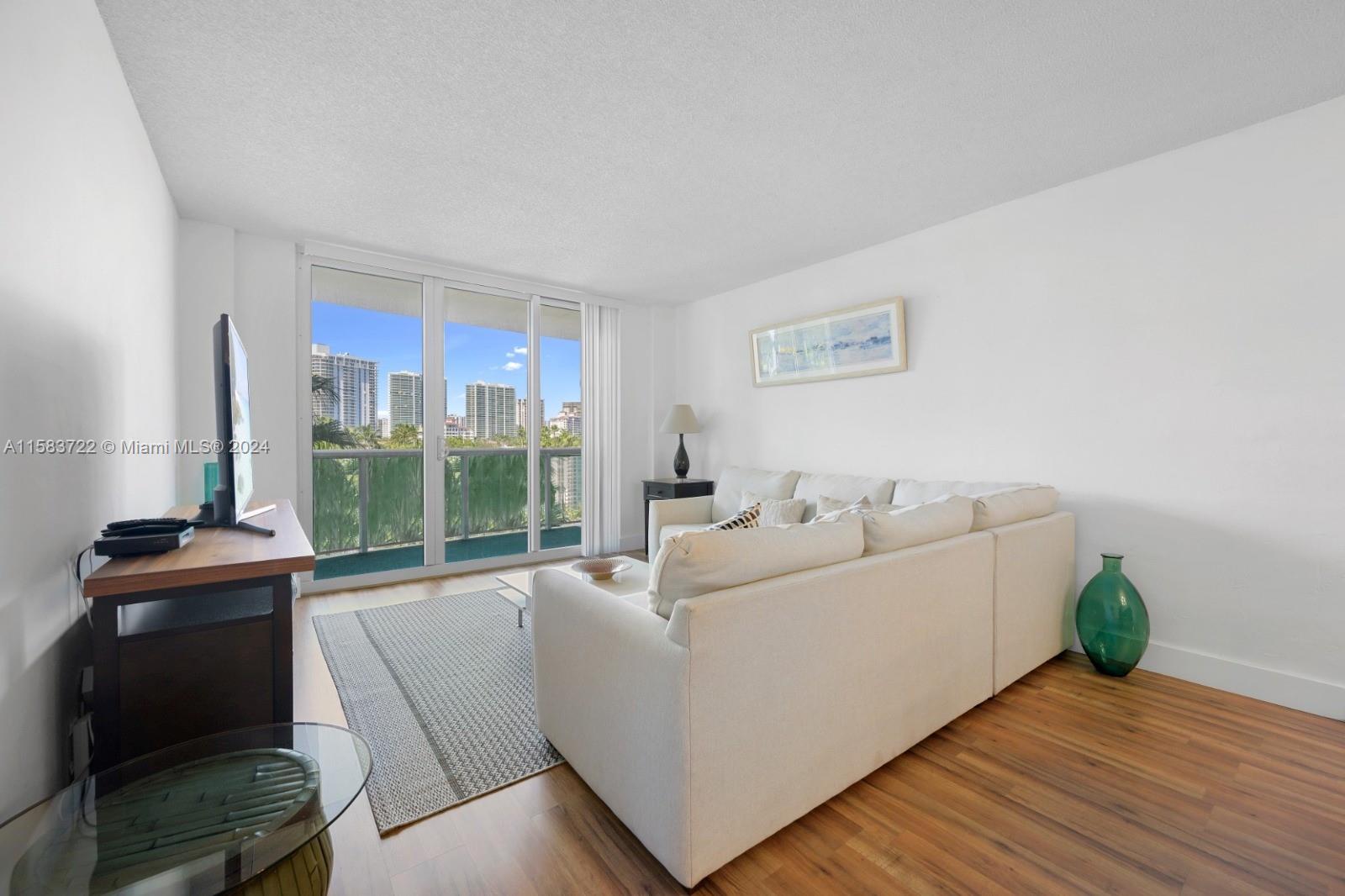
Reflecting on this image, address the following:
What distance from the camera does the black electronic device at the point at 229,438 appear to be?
64.1 inches

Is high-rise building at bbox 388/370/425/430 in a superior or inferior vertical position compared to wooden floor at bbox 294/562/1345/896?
superior

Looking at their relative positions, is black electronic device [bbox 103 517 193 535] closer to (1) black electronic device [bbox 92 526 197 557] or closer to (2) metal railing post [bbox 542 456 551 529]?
(1) black electronic device [bbox 92 526 197 557]

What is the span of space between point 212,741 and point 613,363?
439 centimetres

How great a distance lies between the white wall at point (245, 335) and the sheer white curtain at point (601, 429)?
2.25 m

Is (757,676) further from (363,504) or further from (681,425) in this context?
(363,504)

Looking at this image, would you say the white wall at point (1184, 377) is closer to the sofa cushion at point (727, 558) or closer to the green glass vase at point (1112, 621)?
the green glass vase at point (1112, 621)

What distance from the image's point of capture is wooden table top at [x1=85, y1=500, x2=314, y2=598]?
3.95ft

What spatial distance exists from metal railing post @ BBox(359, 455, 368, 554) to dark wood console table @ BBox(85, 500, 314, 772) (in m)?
2.92

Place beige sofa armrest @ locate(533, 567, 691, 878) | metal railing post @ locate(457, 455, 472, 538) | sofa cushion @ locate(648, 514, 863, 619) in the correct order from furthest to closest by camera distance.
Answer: metal railing post @ locate(457, 455, 472, 538), sofa cushion @ locate(648, 514, 863, 619), beige sofa armrest @ locate(533, 567, 691, 878)

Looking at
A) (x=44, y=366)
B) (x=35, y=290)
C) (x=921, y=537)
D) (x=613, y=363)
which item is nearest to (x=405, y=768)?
(x=44, y=366)

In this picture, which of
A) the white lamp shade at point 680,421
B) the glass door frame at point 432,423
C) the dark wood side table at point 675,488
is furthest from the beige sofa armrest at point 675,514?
the glass door frame at point 432,423

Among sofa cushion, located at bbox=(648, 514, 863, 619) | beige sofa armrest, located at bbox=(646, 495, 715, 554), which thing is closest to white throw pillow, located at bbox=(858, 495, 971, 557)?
sofa cushion, located at bbox=(648, 514, 863, 619)

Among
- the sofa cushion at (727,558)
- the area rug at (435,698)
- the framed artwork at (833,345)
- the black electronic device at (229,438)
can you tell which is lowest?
the area rug at (435,698)

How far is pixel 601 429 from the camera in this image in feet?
17.0
